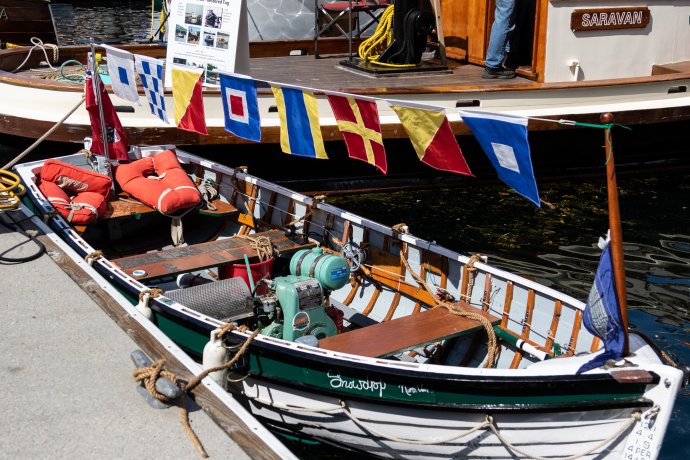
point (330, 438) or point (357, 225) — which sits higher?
point (357, 225)

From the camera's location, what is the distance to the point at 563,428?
5383mm

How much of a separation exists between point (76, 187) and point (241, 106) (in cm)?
208

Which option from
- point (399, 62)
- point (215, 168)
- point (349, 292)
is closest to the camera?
point (349, 292)

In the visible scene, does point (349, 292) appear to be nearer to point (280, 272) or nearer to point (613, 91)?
point (280, 272)

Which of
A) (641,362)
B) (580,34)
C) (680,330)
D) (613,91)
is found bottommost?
(680,330)

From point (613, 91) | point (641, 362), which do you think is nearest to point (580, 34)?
point (613, 91)

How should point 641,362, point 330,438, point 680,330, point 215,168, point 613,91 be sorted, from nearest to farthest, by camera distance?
point 641,362
point 330,438
point 680,330
point 215,168
point 613,91

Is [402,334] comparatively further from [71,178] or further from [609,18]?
[609,18]

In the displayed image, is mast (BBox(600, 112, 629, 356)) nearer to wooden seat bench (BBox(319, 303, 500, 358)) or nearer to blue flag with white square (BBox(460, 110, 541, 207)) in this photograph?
blue flag with white square (BBox(460, 110, 541, 207))

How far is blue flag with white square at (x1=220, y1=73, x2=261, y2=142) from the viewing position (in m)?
7.64

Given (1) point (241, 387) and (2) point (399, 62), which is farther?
(2) point (399, 62)

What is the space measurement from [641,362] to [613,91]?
758 cm

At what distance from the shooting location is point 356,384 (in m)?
5.75

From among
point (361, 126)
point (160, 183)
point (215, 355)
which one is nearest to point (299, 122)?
point (361, 126)
